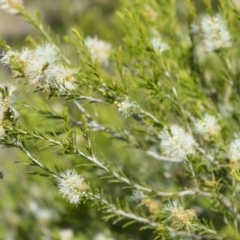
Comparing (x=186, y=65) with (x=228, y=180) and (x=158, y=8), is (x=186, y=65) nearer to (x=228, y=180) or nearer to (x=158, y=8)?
(x=158, y=8)

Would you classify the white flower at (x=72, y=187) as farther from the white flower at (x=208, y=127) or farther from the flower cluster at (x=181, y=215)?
the white flower at (x=208, y=127)

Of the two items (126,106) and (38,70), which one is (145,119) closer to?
(126,106)

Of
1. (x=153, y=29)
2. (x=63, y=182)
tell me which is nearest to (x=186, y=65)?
(x=153, y=29)

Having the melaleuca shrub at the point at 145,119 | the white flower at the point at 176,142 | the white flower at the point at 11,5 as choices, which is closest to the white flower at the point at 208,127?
the melaleuca shrub at the point at 145,119

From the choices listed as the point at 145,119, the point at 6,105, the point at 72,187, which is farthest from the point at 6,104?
the point at 145,119

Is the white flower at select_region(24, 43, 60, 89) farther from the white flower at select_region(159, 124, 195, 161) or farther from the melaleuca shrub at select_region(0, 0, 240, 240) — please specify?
the white flower at select_region(159, 124, 195, 161)

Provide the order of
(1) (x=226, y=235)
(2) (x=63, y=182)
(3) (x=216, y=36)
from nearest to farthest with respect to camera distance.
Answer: (2) (x=63, y=182)
(1) (x=226, y=235)
(3) (x=216, y=36)
